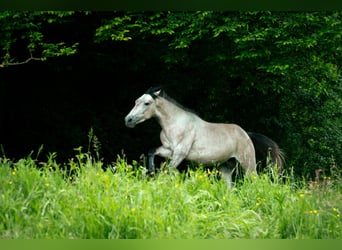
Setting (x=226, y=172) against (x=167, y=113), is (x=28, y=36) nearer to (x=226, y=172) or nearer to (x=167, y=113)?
(x=167, y=113)

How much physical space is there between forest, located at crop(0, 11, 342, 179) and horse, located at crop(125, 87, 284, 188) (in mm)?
429

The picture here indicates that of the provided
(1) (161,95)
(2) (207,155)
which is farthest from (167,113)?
(2) (207,155)

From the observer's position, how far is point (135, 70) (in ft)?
28.0

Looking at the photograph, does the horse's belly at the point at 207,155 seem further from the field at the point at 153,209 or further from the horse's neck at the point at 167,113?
the field at the point at 153,209

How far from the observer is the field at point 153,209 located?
18.6ft

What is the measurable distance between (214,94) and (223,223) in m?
2.96

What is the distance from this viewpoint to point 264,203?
648cm

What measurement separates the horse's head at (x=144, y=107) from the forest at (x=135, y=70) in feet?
1.35

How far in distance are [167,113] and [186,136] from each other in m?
0.36

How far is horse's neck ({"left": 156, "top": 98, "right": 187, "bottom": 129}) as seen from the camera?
7.77m

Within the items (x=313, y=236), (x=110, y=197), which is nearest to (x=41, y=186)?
(x=110, y=197)

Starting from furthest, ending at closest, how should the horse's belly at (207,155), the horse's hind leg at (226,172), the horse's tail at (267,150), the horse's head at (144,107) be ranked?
the horse's tail at (267,150), the horse's hind leg at (226,172), the horse's belly at (207,155), the horse's head at (144,107)

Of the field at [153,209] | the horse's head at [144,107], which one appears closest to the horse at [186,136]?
the horse's head at [144,107]

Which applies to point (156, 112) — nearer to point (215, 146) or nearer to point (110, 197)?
point (215, 146)
